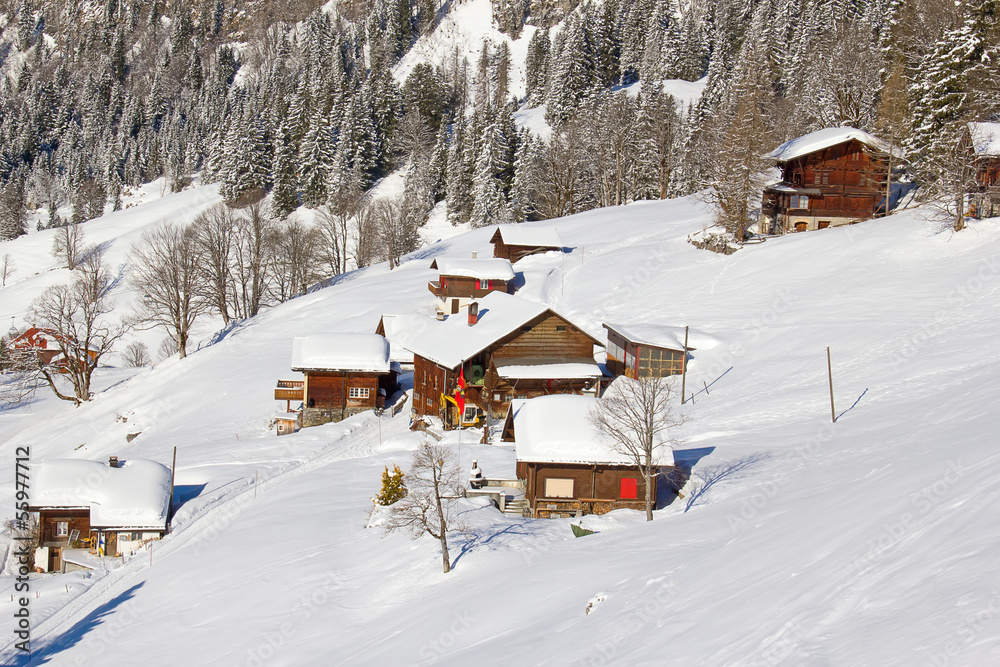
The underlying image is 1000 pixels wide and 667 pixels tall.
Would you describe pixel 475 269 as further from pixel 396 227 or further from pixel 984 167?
pixel 984 167

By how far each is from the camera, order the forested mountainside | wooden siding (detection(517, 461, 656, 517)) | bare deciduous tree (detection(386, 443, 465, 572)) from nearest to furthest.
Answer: bare deciduous tree (detection(386, 443, 465, 572))
wooden siding (detection(517, 461, 656, 517))
the forested mountainside

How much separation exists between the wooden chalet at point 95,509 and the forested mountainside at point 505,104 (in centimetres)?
4111

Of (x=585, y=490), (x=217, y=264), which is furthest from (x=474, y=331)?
(x=217, y=264)

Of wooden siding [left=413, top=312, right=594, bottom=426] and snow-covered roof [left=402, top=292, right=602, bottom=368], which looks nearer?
wooden siding [left=413, top=312, right=594, bottom=426]

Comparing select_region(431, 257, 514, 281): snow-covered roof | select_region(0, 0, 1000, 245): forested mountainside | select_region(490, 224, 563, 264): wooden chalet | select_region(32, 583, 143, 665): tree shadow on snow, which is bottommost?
select_region(32, 583, 143, 665): tree shadow on snow

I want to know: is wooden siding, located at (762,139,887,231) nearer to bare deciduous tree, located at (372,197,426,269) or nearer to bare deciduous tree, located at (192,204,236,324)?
bare deciduous tree, located at (372,197,426,269)

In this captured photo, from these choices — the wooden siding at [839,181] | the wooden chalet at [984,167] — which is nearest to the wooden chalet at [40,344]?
the wooden siding at [839,181]

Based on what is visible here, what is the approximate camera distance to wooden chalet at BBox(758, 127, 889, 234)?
51.5m

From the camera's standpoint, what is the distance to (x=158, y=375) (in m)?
52.1

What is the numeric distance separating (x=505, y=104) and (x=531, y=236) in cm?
5104

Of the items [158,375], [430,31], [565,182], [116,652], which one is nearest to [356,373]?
[158,375]

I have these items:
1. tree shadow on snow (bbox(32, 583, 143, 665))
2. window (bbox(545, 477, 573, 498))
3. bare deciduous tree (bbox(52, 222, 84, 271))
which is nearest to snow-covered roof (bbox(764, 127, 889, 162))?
window (bbox(545, 477, 573, 498))

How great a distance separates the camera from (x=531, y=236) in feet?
206

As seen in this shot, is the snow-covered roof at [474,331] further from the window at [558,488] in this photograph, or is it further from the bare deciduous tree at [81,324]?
the bare deciduous tree at [81,324]
